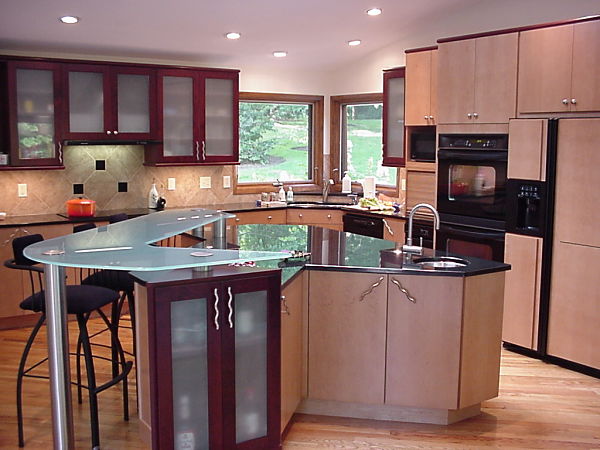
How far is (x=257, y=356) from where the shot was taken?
335 centimetres

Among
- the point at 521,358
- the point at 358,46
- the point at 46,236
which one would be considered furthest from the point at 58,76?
the point at 521,358

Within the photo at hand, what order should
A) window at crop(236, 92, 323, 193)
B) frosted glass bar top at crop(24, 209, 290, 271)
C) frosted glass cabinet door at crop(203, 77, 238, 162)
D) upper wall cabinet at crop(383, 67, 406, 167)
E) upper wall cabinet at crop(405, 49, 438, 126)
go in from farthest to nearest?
window at crop(236, 92, 323, 193), frosted glass cabinet door at crop(203, 77, 238, 162), upper wall cabinet at crop(383, 67, 406, 167), upper wall cabinet at crop(405, 49, 438, 126), frosted glass bar top at crop(24, 209, 290, 271)

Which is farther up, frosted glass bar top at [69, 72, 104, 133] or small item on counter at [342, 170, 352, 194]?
frosted glass bar top at [69, 72, 104, 133]

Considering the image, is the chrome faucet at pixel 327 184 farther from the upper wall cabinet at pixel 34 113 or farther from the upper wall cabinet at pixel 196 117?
the upper wall cabinet at pixel 34 113

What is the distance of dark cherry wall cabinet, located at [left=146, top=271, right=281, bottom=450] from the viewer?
3.11 meters

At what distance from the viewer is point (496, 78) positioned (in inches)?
203

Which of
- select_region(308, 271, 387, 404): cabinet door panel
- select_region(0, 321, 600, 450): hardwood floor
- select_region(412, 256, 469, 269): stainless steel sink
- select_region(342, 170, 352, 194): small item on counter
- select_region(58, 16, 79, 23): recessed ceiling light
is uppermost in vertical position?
select_region(58, 16, 79, 23): recessed ceiling light

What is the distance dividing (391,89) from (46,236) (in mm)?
3347

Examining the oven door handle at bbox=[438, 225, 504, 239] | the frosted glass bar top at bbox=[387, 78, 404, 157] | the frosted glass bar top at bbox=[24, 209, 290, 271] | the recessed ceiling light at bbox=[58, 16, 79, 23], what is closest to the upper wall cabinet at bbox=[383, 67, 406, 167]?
the frosted glass bar top at bbox=[387, 78, 404, 157]

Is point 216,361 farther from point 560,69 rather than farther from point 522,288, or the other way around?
point 560,69

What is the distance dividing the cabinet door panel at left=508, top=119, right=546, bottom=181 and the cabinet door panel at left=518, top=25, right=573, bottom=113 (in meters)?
0.11

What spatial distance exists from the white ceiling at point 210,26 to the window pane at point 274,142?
713mm

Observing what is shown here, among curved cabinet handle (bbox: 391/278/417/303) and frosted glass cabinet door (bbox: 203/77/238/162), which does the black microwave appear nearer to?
frosted glass cabinet door (bbox: 203/77/238/162)

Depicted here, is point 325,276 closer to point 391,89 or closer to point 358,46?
point 391,89
